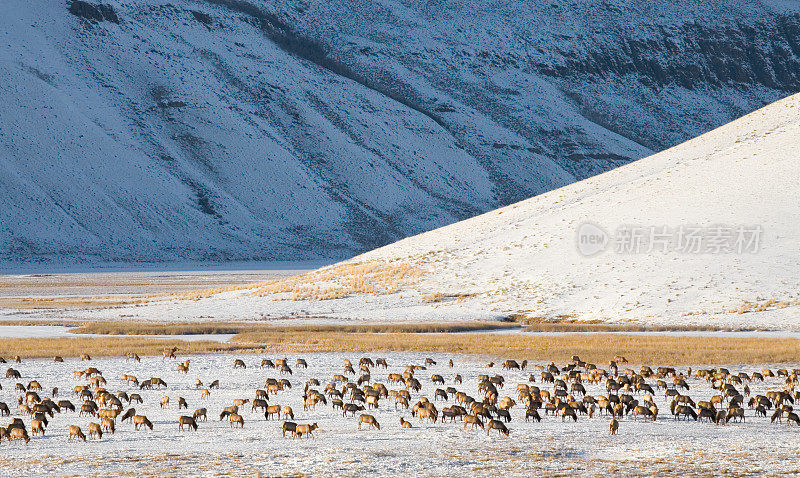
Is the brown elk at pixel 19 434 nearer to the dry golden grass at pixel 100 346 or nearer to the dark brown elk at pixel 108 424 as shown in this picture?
the dark brown elk at pixel 108 424

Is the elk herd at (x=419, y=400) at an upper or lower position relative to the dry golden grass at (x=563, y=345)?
lower

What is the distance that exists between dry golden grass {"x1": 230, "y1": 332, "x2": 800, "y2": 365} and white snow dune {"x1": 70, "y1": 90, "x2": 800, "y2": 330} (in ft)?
24.4

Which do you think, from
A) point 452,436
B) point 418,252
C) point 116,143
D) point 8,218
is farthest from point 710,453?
point 116,143

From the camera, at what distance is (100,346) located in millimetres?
34062

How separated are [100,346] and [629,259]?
95.3 ft

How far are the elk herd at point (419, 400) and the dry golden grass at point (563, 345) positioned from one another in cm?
306

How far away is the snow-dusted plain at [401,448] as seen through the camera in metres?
14.4

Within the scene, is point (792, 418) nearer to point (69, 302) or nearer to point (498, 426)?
point (498, 426)

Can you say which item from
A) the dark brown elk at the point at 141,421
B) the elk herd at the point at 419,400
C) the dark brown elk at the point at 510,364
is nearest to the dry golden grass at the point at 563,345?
the elk herd at the point at 419,400

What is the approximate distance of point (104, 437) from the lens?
56.1ft

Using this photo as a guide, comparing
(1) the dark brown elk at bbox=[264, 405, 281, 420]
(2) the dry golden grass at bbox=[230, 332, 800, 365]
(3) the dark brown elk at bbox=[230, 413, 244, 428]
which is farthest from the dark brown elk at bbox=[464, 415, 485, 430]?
(2) the dry golden grass at bbox=[230, 332, 800, 365]

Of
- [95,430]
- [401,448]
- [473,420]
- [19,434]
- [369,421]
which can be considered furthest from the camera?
[369,421]

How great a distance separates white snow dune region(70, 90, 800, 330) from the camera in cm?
4584

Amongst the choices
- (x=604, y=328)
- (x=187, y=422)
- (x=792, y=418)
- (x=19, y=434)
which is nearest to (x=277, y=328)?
(x=604, y=328)
